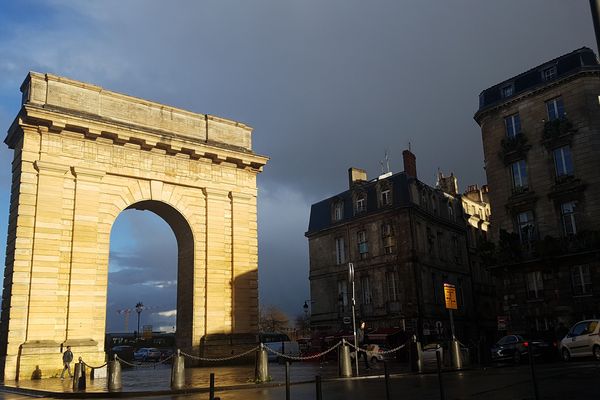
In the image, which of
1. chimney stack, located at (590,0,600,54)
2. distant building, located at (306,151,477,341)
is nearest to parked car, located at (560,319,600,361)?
distant building, located at (306,151,477,341)

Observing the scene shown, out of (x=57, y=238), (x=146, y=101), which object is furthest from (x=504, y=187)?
(x=57, y=238)

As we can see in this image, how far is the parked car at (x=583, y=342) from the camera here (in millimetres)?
19438

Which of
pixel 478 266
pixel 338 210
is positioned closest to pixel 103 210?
pixel 338 210

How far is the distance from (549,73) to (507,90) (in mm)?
2778

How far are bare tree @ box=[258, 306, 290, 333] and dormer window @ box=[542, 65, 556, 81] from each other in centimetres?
6369

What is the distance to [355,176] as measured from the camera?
146 ft

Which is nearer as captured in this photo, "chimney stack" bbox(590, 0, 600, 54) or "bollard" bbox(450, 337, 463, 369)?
"chimney stack" bbox(590, 0, 600, 54)

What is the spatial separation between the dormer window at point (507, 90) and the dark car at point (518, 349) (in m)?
16.4

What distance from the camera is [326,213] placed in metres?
44.8

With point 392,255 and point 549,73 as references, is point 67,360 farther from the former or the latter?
point 549,73

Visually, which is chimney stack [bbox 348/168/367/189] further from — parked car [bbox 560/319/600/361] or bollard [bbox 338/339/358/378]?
bollard [bbox 338/339/358/378]

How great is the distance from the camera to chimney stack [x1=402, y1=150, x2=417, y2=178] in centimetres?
4141

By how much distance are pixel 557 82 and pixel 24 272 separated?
93.2ft

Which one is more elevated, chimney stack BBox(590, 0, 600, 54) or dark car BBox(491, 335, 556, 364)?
chimney stack BBox(590, 0, 600, 54)
